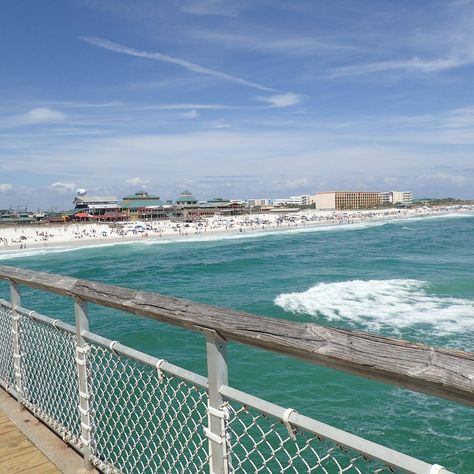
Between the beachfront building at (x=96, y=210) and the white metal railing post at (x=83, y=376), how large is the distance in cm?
10402

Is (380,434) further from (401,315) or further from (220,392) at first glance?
(401,315)

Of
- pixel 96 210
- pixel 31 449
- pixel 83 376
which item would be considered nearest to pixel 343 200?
pixel 96 210

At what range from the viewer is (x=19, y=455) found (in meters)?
3.10

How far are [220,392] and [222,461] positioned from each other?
0.31 m

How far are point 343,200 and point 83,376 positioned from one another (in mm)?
194770

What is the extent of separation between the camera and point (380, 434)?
27.5 ft

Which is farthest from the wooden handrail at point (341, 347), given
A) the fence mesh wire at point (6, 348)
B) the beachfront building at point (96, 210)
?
the beachfront building at point (96, 210)

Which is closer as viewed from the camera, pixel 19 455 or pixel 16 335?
pixel 19 455

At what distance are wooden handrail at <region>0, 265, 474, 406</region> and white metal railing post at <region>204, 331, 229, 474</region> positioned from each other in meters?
0.07

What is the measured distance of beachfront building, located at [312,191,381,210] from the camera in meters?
190

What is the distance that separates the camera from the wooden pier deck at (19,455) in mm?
2924

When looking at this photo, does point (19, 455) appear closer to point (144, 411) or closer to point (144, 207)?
point (144, 411)

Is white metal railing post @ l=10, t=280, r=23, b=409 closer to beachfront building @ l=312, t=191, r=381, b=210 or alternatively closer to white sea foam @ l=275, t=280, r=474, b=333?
white sea foam @ l=275, t=280, r=474, b=333

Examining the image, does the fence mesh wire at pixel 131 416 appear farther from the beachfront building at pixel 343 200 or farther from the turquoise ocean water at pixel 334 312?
the beachfront building at pixel 343 200
